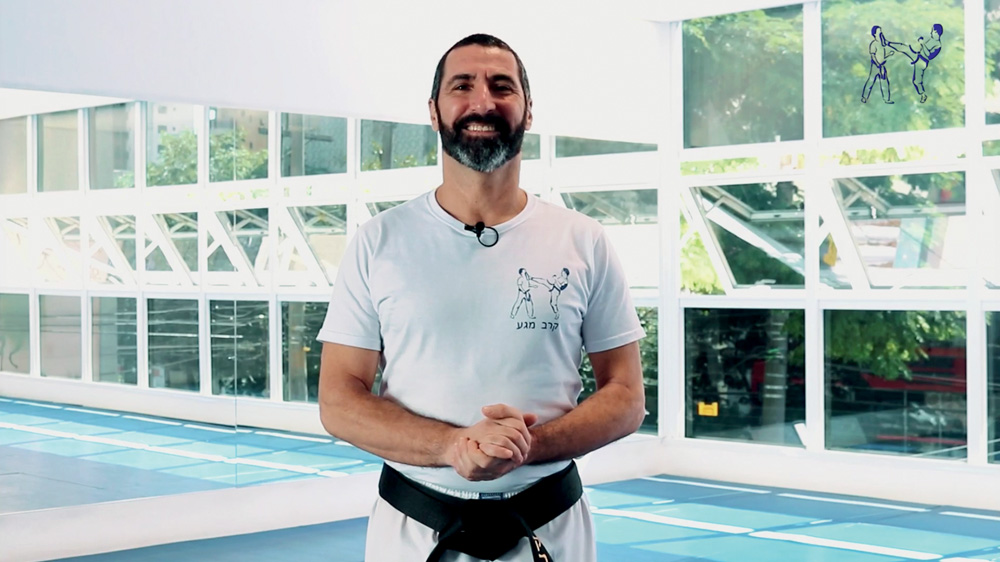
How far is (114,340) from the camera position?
247 inches

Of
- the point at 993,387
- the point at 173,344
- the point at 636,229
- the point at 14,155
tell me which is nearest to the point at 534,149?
the point at 636,229

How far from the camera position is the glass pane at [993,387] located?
7.48 m

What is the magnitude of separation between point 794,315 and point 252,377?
3833mm

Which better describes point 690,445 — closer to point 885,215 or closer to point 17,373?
point 885,215

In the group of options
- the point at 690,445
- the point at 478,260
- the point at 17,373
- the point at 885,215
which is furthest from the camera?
the point at 690,445

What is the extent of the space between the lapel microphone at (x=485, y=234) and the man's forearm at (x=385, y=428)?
0.85ft

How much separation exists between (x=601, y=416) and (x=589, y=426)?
3cm

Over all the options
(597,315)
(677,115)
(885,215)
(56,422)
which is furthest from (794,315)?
(597,315)

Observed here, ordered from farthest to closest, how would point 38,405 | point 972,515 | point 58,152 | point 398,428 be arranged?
point 972,515 < point 58,152 < point 38,405 < point 398,428

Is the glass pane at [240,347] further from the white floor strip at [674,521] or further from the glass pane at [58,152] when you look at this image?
the white floor strip at [674,521]

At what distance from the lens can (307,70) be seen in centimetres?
668

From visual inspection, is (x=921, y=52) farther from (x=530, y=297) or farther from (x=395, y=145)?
(x=530, y=297)

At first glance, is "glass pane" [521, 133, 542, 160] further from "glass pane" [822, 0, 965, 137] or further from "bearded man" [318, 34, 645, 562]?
"bearded man" [318, 34, 645, 562]

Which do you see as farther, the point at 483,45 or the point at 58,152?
the point at 58,152
